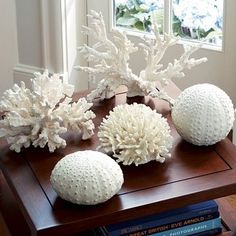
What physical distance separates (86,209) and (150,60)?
0.52 meters

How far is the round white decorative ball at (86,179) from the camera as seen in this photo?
3.92 ft

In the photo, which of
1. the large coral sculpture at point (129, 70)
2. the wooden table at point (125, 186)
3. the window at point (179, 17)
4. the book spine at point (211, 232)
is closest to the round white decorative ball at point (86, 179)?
the wooden table at point (125, 186)

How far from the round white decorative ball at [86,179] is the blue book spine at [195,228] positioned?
0.70 ft

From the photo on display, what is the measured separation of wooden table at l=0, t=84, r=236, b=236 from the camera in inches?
47.2

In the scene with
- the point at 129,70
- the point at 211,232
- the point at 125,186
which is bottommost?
the point at 211,232

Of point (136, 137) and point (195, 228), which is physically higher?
point (136, 137)

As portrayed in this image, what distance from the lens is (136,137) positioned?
4.34 ft

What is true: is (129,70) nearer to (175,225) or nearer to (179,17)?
(175,225)

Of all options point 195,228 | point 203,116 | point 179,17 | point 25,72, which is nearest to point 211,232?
point 195,228

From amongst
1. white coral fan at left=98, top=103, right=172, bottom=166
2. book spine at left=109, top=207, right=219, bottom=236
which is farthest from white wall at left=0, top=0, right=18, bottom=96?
book spine at left=109, top=207, right=219, bottom=236

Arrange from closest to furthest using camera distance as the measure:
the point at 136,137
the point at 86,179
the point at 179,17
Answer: the point at 86,179
the point at 136,137
the point at 179,17

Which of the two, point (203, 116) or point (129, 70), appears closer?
point (203, 116)

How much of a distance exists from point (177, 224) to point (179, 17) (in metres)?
1.05

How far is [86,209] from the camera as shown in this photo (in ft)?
3.99
